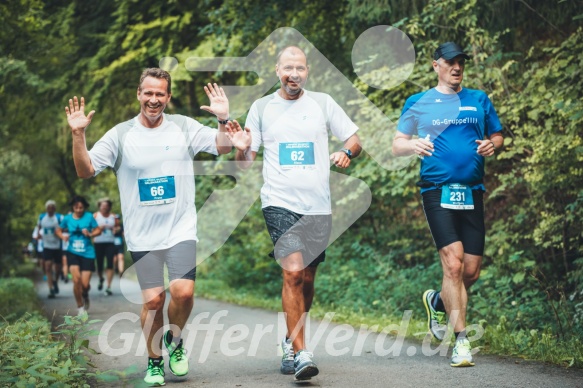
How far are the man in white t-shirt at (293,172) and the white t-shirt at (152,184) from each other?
1.61 ft

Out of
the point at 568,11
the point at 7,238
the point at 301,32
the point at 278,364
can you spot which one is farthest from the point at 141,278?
the point at 7,238

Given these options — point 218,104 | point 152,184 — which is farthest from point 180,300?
point 218,104

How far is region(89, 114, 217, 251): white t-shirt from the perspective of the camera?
621 centimetres

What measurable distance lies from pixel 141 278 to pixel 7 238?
29.8m

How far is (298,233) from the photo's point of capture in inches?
251

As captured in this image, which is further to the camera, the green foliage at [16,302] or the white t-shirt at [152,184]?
the green foliage at [16,302]

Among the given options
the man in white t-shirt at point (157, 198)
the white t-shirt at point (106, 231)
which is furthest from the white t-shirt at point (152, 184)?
the white t-shirt at point (106, 231)

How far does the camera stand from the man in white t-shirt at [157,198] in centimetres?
621

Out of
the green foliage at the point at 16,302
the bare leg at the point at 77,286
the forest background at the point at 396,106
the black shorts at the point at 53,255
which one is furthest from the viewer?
the black shorts at the point at 53,255

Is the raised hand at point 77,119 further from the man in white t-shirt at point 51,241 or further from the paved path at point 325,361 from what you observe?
the man in white t-shirt at point 51,241

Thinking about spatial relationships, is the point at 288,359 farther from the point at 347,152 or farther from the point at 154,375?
the point at 347,152

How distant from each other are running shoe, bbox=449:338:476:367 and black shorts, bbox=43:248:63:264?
1514cm

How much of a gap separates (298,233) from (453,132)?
1.50m

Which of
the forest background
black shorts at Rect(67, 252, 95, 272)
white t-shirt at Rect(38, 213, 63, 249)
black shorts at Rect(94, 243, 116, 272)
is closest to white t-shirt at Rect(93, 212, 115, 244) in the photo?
black shorts at Rect(94, 243, 116, 272)
